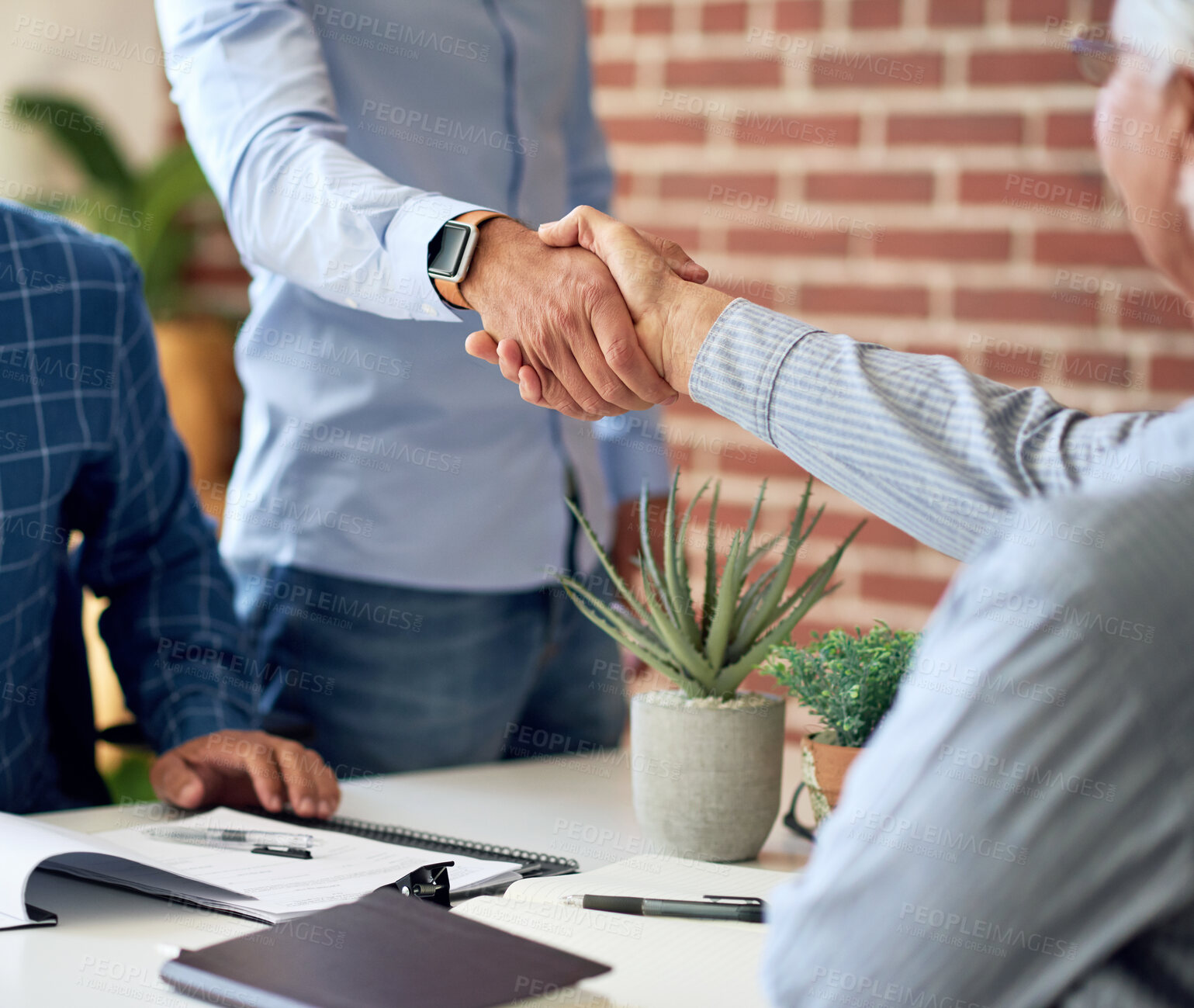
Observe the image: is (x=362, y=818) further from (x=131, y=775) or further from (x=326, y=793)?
(x=131, y=775)

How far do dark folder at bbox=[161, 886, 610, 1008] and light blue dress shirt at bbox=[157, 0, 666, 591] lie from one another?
2.49 ft

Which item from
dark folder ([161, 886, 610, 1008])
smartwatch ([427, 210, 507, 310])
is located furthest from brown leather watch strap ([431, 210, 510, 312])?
dark folder ([161, 886, 610, 1008])

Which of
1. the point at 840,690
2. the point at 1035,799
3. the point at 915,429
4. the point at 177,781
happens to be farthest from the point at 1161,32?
the point at 177,781

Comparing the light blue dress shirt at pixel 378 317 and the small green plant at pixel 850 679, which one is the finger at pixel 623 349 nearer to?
the light blue dress shirt at pixel 378 317

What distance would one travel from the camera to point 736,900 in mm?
897

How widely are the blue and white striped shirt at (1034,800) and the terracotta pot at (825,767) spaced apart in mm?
445

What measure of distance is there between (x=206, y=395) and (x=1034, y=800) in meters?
2.94

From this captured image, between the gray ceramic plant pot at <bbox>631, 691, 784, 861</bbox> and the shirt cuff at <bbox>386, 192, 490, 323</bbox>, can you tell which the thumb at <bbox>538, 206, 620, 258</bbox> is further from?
the gray ceramic plant pot at <bbox>631, 691, 784, 861</bbox>

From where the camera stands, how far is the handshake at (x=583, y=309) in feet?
4.00

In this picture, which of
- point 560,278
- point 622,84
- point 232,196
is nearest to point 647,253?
point 560,278

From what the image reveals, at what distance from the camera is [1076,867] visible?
509mm

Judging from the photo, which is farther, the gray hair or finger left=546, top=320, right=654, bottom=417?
finger left=546, top=320, right=654, bottom=417

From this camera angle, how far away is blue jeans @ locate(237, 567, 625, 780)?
1.52 metres

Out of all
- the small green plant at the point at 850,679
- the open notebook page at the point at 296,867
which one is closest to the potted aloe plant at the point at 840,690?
the small green plant at the point at 850,679
